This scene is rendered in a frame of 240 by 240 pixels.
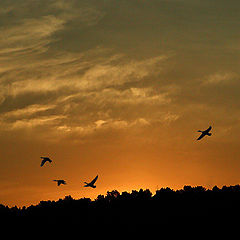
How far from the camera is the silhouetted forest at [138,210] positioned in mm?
116375

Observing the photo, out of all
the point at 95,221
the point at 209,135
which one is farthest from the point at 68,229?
the point at 209,135

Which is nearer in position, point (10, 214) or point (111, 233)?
point (111, 233)

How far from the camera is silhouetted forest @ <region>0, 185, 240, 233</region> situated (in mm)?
116375

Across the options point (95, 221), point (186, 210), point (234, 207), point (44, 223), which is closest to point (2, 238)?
point (44, 223)

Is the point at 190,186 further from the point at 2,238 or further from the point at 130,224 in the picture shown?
the point at 2,238

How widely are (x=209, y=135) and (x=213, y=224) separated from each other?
3883 centimetres

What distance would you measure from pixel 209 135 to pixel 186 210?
43426mm

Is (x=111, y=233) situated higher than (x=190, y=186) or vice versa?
(x=190, y=186)

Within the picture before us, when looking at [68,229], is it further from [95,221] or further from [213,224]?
[213,224]

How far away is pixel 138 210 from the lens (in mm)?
124812

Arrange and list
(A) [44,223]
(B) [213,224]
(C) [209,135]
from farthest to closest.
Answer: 1. (A) [44,223]
2. (B) [213,224]
3. (C) [209,135]

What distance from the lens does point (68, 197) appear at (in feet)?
498

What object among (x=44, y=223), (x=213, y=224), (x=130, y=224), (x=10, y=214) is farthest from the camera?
(x=10, y=214)

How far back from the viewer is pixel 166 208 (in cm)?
12144
